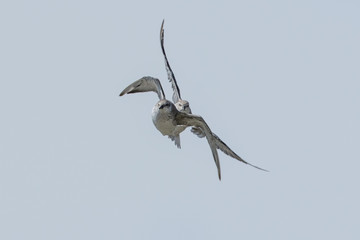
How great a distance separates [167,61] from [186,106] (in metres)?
2.71

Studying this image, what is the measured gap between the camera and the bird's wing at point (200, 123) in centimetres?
4272

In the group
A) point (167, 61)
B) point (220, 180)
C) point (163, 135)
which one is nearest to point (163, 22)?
point (167, 61)

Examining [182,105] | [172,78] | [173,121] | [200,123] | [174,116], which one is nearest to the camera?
[200,123]

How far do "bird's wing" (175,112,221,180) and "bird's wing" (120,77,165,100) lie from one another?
1831mm

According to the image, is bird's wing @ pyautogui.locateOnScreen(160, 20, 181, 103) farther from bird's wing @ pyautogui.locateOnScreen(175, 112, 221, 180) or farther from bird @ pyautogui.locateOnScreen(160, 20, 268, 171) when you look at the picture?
bird's wing @ pyautogui.locateOnScreen(175, 112, 221, 180)

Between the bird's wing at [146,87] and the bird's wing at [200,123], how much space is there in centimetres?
183

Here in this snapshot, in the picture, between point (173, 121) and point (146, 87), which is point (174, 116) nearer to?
point (173, 121)

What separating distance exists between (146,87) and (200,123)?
4107mm

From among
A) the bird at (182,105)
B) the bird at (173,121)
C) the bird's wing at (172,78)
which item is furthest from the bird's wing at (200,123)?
the bird's wing at (172,78)

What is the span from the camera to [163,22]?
47.4 metres

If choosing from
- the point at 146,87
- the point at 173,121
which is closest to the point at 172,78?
the point at 146,87

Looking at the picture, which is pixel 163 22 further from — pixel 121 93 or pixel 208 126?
pixel 208 126

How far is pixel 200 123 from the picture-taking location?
4297cm

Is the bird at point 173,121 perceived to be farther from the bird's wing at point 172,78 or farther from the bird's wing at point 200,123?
the bird's wing at point 172,78
